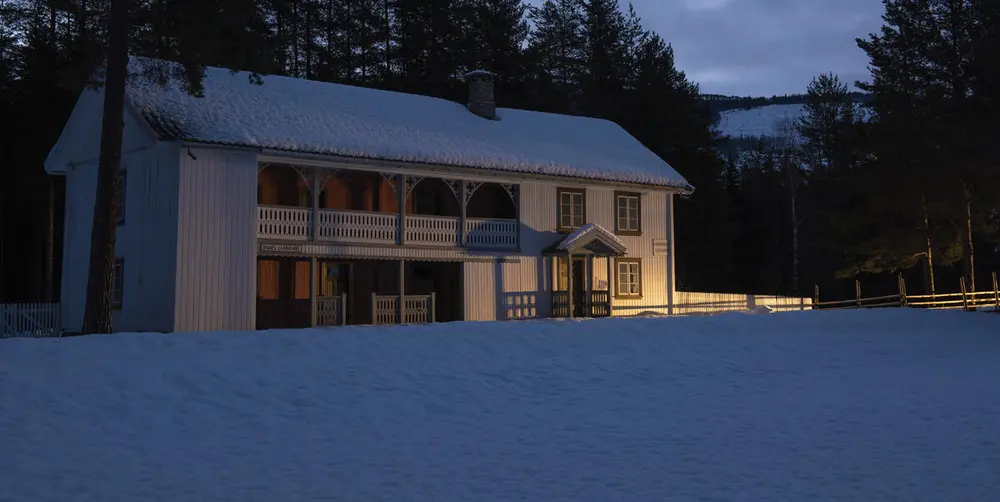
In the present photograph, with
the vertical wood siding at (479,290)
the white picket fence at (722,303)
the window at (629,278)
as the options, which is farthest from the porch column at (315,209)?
the white picket fence at (722,303)

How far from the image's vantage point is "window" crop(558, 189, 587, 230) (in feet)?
104

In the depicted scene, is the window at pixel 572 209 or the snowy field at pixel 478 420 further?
the window at pixel 572 209

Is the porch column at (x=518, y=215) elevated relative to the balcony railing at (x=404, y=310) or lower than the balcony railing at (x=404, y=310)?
elevated

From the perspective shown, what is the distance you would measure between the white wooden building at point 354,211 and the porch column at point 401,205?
6cm

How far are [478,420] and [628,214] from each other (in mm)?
20741

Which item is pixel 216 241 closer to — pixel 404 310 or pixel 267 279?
pixel 267 279

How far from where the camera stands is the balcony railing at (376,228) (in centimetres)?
2553

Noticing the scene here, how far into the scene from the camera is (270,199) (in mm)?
27578

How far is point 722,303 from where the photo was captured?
3653 centimetres

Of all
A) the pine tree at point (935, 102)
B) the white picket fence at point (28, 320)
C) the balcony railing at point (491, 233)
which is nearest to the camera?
the white picket fence at point (28, 320)

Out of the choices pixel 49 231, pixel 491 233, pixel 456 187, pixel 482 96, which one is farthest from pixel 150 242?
pixel 49 231

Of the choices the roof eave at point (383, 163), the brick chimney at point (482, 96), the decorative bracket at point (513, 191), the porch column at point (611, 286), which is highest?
the brick chimney at point (482, 96)

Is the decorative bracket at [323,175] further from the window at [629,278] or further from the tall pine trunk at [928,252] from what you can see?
the tall pine trunk at [928,252]

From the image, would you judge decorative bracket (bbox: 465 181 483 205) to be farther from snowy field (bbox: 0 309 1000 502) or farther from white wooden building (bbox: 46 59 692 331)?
snowy field (bbox: 0 309 1000 502)
